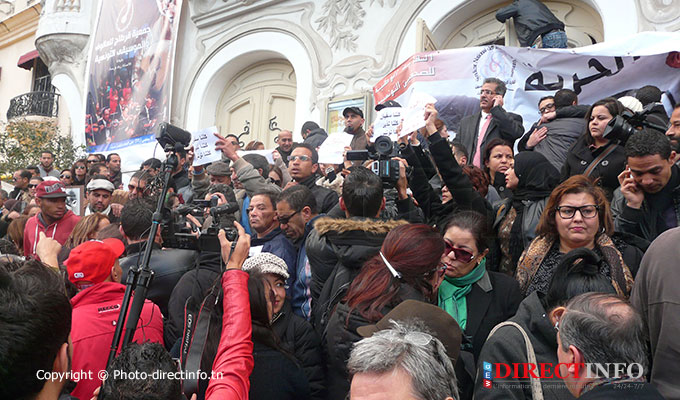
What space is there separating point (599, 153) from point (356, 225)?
6.18ft

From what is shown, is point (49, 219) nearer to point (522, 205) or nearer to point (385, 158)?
point (385, 158)

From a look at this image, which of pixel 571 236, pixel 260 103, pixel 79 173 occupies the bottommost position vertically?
pixel 571 236

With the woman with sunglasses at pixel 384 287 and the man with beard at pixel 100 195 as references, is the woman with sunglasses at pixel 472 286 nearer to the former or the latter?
the woman with sunglasses at pixel 384 287

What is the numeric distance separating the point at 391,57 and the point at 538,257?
654 cm

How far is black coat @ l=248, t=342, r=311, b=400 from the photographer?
6.86 ft

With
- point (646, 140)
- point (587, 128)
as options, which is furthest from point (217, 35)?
point (646, 140)

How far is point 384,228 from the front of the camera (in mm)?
2721

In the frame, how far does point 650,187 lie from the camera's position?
283 centimetres

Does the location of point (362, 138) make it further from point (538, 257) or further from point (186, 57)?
point (186, 57)

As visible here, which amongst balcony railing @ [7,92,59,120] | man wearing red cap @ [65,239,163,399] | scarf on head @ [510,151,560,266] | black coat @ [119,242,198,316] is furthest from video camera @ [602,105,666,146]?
balcony railing @ [7,92,59,120]

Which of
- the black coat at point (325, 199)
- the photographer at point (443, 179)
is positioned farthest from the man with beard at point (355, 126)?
the photographer at point (443, 179)

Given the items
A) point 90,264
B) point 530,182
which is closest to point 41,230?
point 90,264

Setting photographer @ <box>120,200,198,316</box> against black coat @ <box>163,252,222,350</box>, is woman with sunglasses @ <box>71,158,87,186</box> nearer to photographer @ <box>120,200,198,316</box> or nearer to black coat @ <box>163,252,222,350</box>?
photographer @ <box>120,200,198,316</box>

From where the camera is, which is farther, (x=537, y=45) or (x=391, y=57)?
(x=391, y=57)
